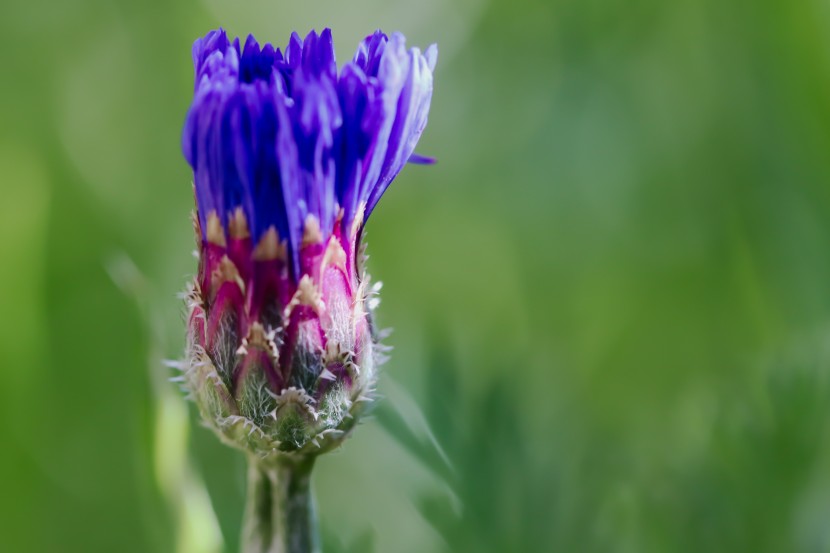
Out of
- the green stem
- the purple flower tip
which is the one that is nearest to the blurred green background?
the green stem

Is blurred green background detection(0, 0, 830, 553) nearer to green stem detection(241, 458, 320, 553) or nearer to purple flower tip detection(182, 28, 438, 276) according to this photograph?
green stem detection(241, 458, 320, 553)

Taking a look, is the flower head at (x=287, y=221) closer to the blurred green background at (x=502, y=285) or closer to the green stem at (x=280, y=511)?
the green stem at (x=280, y=511)

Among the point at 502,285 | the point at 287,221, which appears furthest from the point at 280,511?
the point at 502,285

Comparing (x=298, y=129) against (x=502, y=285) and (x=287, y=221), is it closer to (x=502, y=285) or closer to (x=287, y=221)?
(x=287, y=221)

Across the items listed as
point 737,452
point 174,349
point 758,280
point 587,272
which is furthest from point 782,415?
point 174,349

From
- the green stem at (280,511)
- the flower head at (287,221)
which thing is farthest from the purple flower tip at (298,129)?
the green stem at (280,511)

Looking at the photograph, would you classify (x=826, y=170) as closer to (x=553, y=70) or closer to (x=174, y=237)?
(x=553, y=70)
